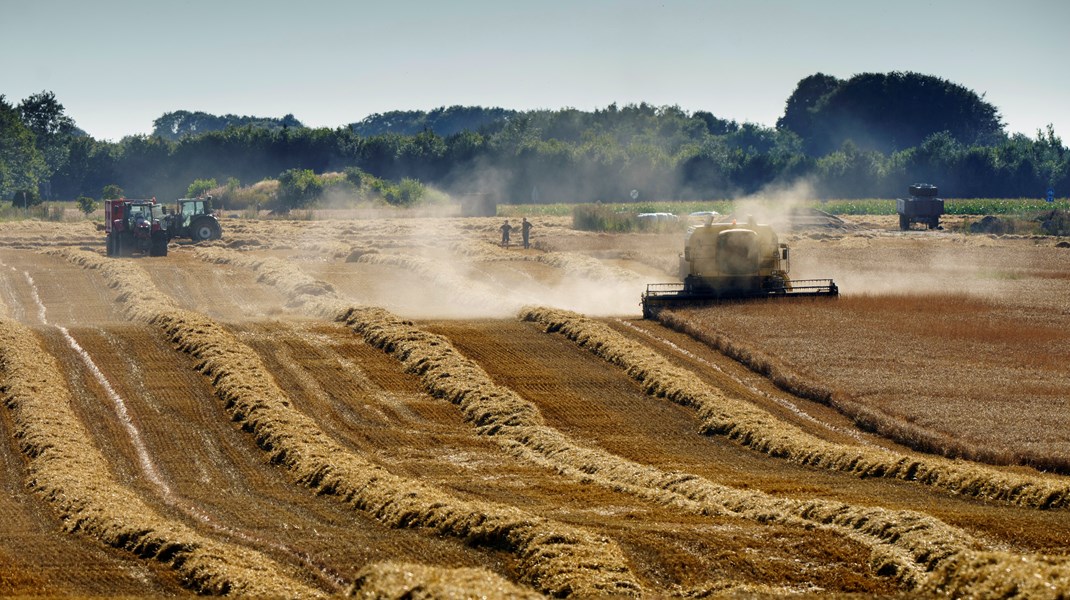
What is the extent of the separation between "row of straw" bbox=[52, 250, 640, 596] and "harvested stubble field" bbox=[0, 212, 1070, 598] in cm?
6

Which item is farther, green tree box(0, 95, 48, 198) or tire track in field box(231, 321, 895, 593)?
green tree box(0, 95, 48, 198)

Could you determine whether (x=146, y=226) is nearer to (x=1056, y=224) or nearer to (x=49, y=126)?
(x=1056, y=224)

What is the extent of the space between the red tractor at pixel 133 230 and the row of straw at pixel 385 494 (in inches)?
1298

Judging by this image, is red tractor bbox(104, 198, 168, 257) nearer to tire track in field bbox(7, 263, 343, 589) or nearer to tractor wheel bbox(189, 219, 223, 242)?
tractor wheel bbox(189, 219, 223, 242)

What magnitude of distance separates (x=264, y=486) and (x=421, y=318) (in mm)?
19912

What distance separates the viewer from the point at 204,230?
74438 millimetres

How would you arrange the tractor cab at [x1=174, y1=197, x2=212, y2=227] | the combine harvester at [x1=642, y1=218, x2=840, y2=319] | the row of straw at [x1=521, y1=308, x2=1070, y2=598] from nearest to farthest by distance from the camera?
1. the row of straw at [x1=521, y1=308, x2=1070, y2=598]
2. the combine harvester at [x1=642, y1=218, x2=840, y2=319]
3. the tractor cab at [x1=174, y1=197, x2=212, y2=227]

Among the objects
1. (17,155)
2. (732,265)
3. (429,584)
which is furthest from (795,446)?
(17,155)

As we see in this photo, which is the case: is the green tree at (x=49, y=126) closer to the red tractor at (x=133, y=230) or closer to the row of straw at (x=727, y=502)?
the red tractor at (x=133, y=230)

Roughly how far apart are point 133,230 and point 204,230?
6.25m

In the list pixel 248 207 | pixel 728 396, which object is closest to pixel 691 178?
pixel 248 207

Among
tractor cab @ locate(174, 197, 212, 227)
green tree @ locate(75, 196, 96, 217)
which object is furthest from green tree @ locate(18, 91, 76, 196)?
tractor cab @ locate(174, 197, 212, 227)

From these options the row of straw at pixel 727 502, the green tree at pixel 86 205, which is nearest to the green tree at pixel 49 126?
the green tree at pixel 86 205

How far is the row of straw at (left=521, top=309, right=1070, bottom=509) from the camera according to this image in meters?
21.8
